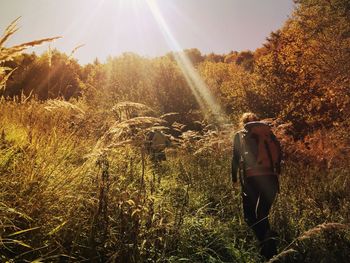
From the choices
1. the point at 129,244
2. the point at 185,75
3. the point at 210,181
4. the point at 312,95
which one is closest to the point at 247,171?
the point at 210,181

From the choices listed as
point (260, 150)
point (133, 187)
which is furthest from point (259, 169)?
point (133, 187)

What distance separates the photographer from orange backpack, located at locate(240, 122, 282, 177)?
5.55 m

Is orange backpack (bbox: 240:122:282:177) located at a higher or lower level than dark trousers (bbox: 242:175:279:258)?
higher

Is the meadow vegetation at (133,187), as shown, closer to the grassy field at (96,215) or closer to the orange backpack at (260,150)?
the grassy field at (96,215)

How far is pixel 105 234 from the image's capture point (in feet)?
10.7

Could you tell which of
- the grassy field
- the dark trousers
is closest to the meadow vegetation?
the grassy field

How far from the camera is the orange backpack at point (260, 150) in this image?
18.2ft

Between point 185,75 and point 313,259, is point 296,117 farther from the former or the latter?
point 185,75

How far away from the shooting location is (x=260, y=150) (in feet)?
18.2

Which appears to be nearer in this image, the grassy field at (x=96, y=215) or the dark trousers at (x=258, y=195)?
the grassy field at (x=96, y=215)

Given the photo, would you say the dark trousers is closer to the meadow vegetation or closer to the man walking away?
the man walking away

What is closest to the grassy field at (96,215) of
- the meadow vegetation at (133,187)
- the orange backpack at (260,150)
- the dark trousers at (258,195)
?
the meadow vegetation at (133,187)

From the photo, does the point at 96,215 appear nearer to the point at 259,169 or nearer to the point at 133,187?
the point at 133,187

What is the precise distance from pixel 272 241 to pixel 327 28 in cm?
1405
